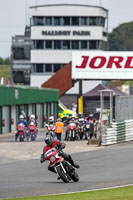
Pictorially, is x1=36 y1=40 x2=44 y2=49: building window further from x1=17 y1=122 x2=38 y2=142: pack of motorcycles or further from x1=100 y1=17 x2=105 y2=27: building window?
x1=17 y1=122 x2=38 y2=142: pack of motorcycles

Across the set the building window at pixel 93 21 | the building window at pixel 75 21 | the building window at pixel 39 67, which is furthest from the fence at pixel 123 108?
the building window at pixel 93 21

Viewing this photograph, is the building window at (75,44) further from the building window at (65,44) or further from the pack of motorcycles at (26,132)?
the pack of motorcycles at (26,132)

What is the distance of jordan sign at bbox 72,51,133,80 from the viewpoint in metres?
56.1

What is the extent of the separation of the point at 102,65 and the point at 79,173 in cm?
3564

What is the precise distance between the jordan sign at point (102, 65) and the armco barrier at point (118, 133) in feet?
63.8

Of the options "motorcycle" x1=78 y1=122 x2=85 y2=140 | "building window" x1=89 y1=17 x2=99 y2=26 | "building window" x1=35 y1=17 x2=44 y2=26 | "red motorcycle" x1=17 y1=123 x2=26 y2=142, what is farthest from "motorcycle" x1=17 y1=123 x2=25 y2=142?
"building window" x1=89 y1=17 x2=99 y2=26

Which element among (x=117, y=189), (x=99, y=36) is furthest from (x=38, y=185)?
(x=99, y=36)

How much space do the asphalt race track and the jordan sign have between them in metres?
25.5

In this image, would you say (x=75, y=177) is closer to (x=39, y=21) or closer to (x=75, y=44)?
(x=75, y=44)

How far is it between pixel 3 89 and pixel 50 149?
109ft

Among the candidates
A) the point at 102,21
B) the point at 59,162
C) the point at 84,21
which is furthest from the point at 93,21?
the point at 59,162

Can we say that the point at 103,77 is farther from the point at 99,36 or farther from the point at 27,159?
the point at 99,36

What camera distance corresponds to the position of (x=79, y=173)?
21547 millimetres

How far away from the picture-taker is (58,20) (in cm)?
10356
